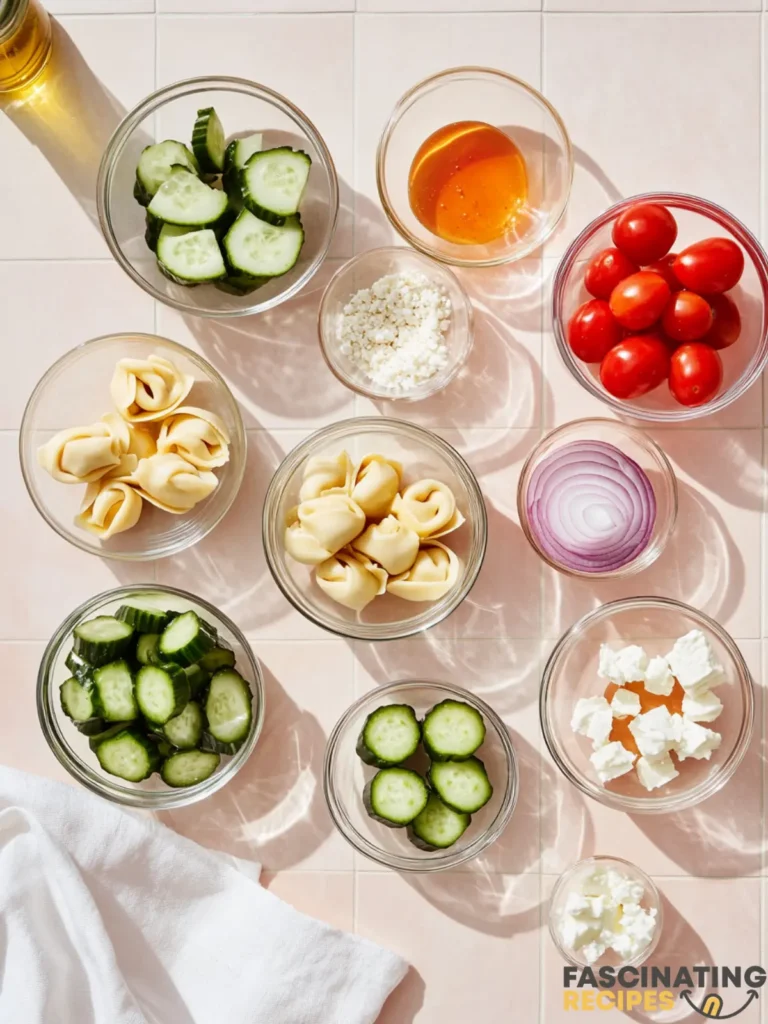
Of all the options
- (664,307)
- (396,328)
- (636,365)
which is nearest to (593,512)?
(636,365)

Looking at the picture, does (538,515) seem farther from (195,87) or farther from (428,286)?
(195,87)

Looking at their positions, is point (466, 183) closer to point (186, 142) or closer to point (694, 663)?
→ point (186, 142)

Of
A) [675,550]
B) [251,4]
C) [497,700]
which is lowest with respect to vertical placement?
[497,700]

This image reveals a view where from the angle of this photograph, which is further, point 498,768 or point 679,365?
point 498,768

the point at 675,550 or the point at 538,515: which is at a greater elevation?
the point at 538,515

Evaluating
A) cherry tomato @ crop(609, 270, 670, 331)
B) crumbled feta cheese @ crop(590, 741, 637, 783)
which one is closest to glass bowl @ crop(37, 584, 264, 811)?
crumbled feta cheese @ crop(590, 741, 637, 783)

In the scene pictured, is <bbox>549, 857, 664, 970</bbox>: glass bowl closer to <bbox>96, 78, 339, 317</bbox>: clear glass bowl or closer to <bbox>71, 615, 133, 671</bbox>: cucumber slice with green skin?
<bbox>71, 615, 133, 671</bbox>: cucumber slice with green skin

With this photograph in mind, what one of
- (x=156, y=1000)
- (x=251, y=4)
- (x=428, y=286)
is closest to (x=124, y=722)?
(x=156, y=1000)
